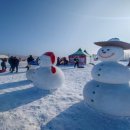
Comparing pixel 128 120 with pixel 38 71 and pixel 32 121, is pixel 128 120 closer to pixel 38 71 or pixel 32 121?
pixel 32 121

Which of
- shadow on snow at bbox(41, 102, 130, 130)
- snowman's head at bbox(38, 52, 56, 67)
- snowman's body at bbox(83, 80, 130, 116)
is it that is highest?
snowman's head at bbox(38, 52, 56, 67)

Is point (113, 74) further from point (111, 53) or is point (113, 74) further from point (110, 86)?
point (111, 53)

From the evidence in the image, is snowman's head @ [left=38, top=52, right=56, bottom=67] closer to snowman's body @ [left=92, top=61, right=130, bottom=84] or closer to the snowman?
the snowman

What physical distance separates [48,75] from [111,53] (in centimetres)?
383

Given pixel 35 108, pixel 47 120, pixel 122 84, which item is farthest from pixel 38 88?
pixel 122 84

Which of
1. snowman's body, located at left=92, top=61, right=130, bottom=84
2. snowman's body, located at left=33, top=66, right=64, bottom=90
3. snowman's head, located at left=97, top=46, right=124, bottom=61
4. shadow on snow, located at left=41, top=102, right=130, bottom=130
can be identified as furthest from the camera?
snowman's body, located at left=33, top=66, right=64, bottom=90

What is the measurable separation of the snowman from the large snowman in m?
2.88

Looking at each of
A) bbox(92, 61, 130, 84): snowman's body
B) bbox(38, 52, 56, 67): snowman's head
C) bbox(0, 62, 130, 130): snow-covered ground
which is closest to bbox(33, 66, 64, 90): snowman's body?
bbox(38, 52, 56, 67): snowman's head

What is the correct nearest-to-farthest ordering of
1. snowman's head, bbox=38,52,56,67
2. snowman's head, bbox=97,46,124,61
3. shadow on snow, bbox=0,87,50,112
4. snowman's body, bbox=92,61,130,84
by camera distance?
1. snowman's body, bbox=92,61,130,84
2. snowman's head, bbox=97,46,124,61
3. shadow on snow, bbox=0,87,50,112
4. snowman's head, bbox=38,52,56,67

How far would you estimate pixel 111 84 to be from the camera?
5523 millimetres

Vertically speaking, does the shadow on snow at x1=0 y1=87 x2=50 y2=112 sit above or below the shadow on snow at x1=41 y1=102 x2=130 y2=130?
above

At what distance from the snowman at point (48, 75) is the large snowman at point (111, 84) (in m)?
2.88

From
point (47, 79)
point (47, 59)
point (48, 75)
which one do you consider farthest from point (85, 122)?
point (47, 59)

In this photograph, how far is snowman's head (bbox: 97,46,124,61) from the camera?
5.64 metres
